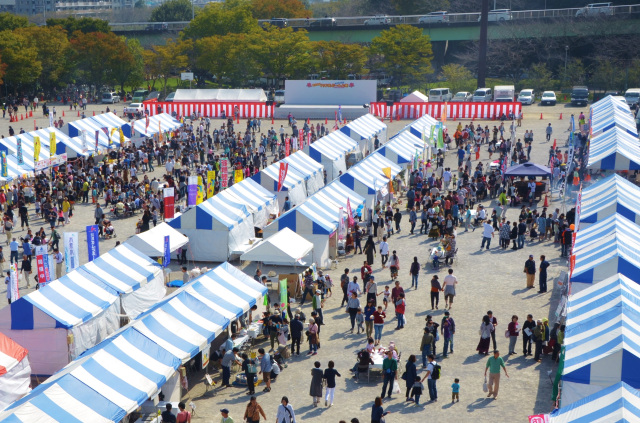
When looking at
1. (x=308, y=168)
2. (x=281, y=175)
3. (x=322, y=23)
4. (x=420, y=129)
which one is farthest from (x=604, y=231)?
(x=322, y=23)

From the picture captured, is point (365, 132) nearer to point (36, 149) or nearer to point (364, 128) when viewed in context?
point (364, 128)

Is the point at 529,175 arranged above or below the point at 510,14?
below

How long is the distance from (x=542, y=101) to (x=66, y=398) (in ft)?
165

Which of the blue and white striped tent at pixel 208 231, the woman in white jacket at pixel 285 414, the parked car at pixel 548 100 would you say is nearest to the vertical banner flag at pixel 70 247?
the blue and white striped tent at pixel 208 231

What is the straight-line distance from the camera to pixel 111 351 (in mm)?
13875

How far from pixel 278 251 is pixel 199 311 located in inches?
195

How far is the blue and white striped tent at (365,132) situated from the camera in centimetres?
3825

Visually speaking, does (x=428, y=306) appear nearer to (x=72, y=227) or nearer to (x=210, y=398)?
(x=210, y=398)

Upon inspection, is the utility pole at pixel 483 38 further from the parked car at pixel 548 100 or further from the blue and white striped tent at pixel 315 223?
the blue and white striped tent at pixel 315 223

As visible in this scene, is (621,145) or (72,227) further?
(621,145)

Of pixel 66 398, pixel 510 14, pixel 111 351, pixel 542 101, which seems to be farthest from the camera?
pixel 510 14

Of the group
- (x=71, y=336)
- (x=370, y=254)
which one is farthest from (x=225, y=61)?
(x=71, y=336)

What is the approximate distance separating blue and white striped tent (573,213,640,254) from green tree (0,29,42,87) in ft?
167

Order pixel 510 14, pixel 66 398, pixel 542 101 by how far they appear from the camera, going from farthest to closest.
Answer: pixel 510 14, pixel 542 101, pixel 66 398
